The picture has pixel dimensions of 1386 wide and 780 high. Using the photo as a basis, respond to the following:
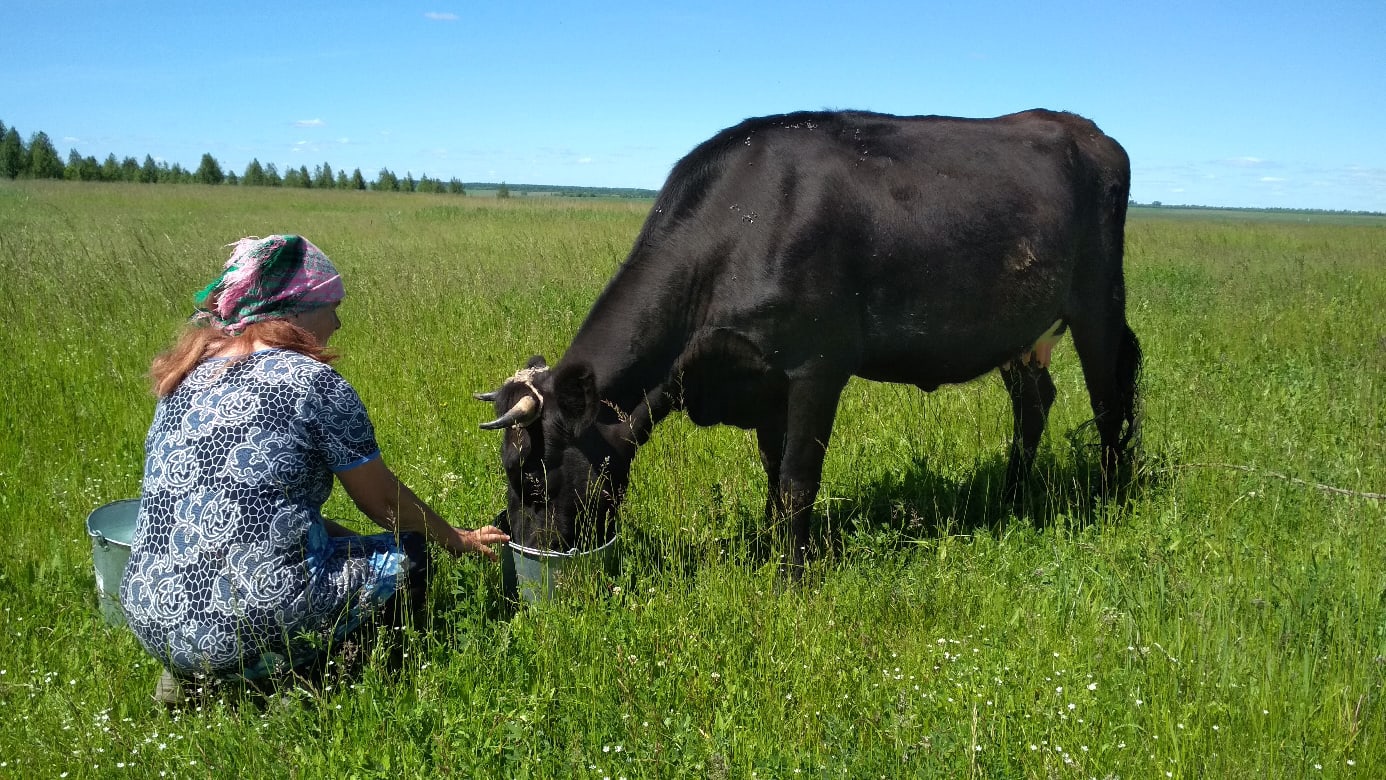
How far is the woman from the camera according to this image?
9.70 feet

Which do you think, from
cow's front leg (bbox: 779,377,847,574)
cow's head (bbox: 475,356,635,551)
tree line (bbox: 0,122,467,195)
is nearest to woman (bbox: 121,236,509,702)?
cow's head (bbox: 475,356,635,551)

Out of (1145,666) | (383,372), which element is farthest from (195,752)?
(383,372)

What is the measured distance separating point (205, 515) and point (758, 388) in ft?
8.34

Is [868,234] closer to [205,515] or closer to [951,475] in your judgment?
[951,475]

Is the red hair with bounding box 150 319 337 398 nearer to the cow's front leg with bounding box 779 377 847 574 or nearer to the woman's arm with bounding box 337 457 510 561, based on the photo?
the woman's arm with bounding box 337 457 510 561

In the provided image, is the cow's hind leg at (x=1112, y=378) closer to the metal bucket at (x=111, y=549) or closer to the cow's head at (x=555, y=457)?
the cow's head at (x=555, y=457)

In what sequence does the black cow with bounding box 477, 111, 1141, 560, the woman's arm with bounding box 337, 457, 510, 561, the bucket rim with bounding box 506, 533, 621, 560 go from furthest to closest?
the black cow with bounding box 477, 111, 1141, 560 < the bucket rim with bounding box 506, 533, 621, 560 < the woman's arm with bounding box 337, 457, 510, 561

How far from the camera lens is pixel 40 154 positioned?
2648 inches

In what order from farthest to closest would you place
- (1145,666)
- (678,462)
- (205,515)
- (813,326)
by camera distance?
(678,462)
(813,326)
(1145,666)
(205,515)

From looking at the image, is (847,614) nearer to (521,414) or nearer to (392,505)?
(521,414)

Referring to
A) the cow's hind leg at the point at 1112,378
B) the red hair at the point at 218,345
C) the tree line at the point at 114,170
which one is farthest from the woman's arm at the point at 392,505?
the tree line at the point at 114,170

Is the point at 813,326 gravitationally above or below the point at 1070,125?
below

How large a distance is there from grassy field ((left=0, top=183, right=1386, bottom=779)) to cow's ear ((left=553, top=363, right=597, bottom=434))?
1.99ft

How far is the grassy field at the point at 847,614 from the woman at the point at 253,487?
25 centimetres
